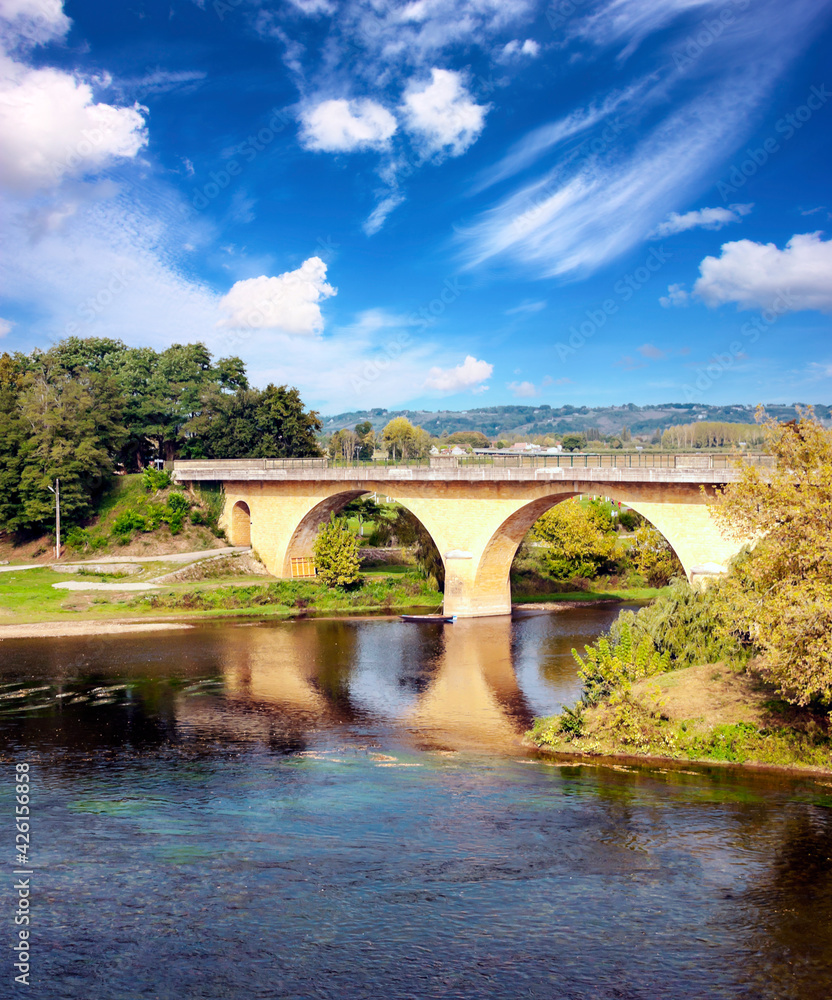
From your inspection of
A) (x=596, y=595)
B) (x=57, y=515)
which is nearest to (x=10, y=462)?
(x=57, y=515)

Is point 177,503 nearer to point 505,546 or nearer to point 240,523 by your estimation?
point 240,523

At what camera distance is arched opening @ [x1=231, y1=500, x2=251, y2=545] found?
161 ft

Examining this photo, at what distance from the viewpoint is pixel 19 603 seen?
36156mm

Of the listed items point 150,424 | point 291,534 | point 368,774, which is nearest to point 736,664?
point 368,774

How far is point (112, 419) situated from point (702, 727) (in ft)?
145

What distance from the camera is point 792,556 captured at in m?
15.8

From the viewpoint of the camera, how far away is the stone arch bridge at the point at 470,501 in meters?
28.2

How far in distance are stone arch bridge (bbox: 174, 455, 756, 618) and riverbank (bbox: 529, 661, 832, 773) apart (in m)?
5.10

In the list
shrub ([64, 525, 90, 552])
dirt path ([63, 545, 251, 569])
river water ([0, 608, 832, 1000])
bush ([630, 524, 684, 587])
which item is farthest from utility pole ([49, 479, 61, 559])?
bush ([630, 524, 684, 587])

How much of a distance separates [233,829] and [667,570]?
34253 millimetres

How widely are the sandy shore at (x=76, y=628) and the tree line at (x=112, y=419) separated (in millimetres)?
13294

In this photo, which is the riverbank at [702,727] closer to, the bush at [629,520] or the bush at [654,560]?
the bush at [654,560]

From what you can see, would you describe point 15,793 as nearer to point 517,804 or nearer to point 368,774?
point 368,774

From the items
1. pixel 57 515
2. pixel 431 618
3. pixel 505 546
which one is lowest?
pixel 431 618
